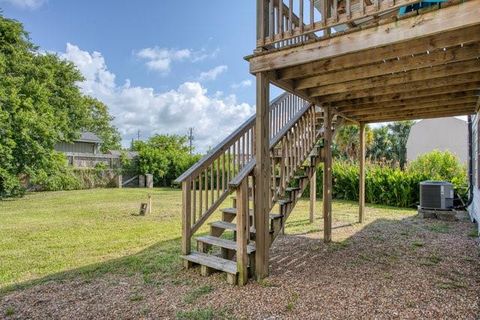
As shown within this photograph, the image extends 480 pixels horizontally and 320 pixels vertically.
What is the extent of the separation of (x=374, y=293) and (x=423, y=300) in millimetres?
415

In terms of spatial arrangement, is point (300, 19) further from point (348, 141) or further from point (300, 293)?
point (348, 141)

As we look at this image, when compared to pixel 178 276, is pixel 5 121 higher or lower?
higher

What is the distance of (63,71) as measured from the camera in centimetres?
1931

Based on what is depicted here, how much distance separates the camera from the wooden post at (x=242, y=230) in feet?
10.1

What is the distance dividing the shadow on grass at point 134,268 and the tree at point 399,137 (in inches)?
1056

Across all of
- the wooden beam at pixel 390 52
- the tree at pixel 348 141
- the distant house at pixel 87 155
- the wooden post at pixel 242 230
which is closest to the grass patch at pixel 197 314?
the wooden post at pixel 242 230

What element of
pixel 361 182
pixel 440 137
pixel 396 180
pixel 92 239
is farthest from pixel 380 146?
pixel 92 239

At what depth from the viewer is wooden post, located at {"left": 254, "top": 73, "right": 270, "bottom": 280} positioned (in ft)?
10.6

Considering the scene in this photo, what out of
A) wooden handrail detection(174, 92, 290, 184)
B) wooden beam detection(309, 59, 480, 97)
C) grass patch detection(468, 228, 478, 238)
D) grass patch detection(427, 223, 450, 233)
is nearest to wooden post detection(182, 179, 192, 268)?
wooden handrail detection(174, 92, 290, 184)

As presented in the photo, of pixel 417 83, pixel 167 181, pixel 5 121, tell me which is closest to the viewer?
pixel 417 83

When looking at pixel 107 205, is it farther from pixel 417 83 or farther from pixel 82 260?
pixel 417 83

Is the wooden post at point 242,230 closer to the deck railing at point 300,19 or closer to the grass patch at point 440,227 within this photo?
the deck railing at point 300,19

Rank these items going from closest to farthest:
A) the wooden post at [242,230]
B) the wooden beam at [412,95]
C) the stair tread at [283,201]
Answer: the wooden post at [242,230] → the stair tread at [283,201] → the wooden beam at [412,95]

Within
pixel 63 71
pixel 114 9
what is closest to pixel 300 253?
pixel 114 9
